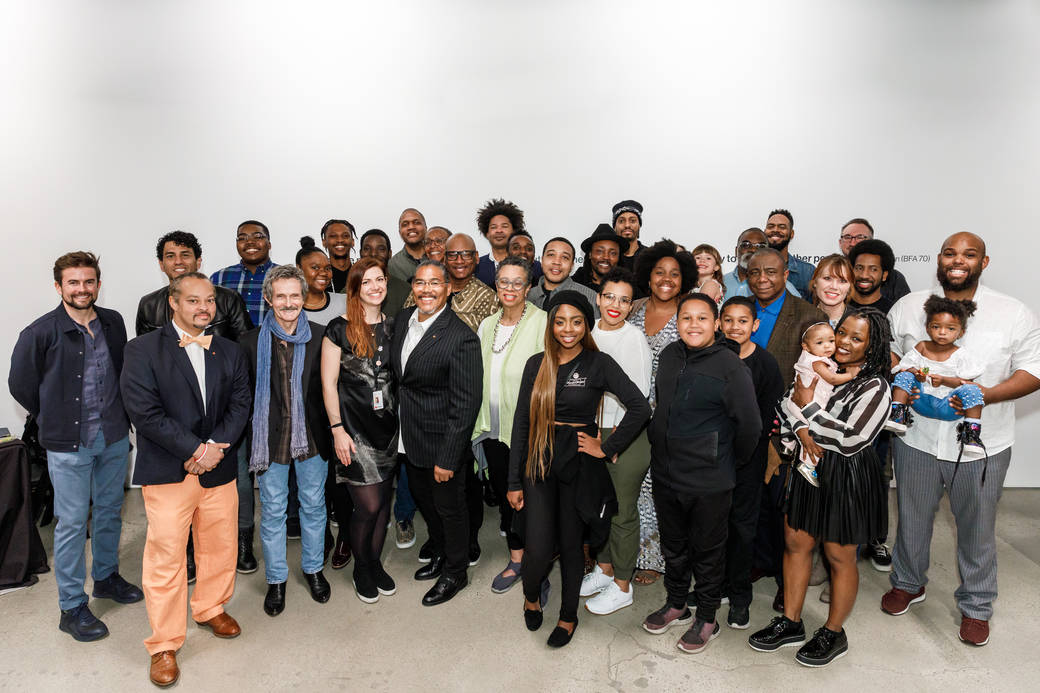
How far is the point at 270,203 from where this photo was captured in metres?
5.18

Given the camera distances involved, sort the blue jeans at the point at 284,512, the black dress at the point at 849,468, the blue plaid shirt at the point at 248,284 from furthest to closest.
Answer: the blue plaid shirt at the point at 248,284, the blue jeans at the point at 284,512, the black dress at the point at 849,468

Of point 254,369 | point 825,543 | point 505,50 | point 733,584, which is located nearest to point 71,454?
point 254,369

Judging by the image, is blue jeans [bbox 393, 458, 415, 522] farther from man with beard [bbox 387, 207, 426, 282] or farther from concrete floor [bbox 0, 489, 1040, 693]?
man with beard [bbox 387, 207, 426, 282]

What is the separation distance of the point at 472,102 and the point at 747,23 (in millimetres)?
2347

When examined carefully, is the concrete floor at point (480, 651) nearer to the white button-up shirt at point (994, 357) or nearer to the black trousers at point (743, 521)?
the black trousers at point (743, 521)

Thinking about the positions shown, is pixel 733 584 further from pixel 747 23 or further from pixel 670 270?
pixel 747 23

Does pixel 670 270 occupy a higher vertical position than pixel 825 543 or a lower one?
higher

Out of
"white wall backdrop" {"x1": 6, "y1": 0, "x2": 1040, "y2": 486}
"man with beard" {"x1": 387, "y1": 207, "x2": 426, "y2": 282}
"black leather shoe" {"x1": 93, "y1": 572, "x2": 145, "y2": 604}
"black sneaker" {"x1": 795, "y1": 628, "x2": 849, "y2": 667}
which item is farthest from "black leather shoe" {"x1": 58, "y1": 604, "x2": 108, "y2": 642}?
"black sneaker" {"x1": 795, "y1": 628, "x2": 849, "y2": 667}

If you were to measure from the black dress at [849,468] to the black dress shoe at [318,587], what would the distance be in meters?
2.52

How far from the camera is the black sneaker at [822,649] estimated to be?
278 centimetres

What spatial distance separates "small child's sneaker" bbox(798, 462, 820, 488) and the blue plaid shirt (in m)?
3.36


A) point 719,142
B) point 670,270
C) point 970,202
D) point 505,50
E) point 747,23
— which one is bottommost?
point 670,270

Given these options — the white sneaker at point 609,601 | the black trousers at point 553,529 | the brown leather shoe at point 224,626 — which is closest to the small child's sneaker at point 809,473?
the black trousers at point 553,529

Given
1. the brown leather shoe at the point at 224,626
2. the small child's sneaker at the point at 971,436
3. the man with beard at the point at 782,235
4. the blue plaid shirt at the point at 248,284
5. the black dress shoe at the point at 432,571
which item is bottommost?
the brown leather shoe at the point at 224,626
